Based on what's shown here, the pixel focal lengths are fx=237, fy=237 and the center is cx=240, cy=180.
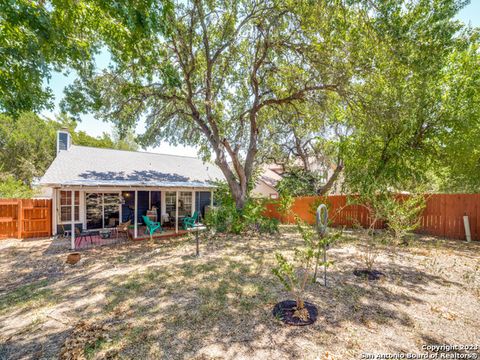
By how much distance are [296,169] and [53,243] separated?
16513mm

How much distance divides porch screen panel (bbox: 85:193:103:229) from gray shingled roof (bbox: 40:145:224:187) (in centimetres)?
139

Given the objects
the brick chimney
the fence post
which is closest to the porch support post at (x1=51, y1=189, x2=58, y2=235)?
the fence post


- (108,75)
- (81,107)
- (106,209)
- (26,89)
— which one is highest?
(108,75)

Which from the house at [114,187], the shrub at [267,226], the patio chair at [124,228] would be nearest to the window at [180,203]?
the house at [114,187]

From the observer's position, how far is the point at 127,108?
11367 millimetres

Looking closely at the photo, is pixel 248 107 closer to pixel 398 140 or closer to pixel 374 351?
pixel 398 140

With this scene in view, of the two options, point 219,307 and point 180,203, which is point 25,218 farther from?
point 219,307

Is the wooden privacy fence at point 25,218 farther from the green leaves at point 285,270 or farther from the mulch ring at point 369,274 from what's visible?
the mulch ring at point 369,274

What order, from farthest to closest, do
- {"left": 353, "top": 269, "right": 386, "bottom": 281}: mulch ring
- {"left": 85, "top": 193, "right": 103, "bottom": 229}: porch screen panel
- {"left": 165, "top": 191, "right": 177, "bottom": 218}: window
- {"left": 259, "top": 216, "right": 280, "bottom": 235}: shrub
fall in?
{"left": 165, "top": 191, "right": 177, "bottom": 218}: window < {"left": 259, "top": 216, "right": 280, "bottom": 235}: shrub < {"left": 85, "top": 193, "right": 103, "bottom": 229}: porch screen panel < {"left": 353, "top": 269, "right": 386, "bottom": 281}: mulch ring

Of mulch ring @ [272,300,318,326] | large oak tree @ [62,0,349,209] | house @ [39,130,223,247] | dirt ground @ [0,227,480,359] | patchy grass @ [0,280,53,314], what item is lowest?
patchy grass @ [0,280,53,314]

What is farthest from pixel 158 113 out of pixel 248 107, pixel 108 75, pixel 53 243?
pixel 53 243

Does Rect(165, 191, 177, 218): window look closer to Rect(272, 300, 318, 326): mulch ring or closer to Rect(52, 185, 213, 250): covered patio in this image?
Rect(52, 185, 213, 250): covered patio

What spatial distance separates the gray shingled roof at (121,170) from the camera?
361 inches

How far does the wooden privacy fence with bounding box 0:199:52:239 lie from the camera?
32.8ft
